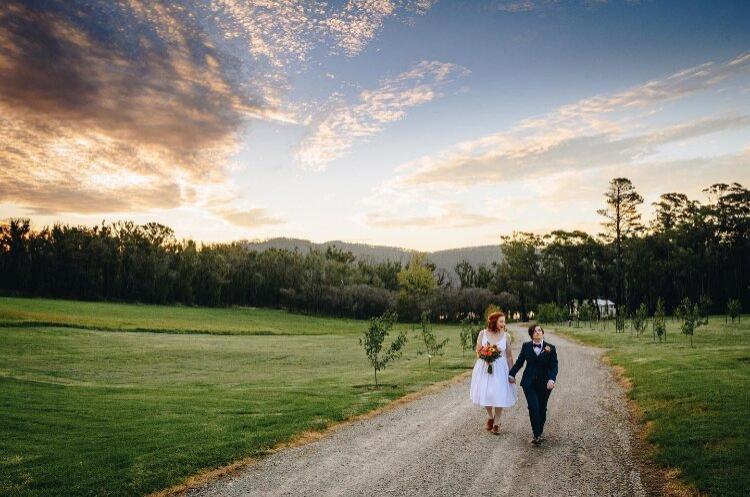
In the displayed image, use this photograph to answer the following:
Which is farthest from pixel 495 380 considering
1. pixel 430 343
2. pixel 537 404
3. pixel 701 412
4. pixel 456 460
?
pixel 430 343

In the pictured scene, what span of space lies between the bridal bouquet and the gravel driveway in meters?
1.88

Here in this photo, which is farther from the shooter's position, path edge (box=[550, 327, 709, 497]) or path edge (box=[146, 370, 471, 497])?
path edge (box=[146, 370, 471, 497])

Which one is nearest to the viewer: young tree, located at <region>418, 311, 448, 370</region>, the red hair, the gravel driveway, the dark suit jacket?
the gravel driveway

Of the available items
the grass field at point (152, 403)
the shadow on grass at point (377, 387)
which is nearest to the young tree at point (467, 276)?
the grass field at point (152, 403)

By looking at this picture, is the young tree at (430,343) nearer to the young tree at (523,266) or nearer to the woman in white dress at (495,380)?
the woman in white dress at (495,380)

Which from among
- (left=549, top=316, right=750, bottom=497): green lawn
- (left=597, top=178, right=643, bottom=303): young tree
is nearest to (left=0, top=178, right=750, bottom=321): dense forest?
(left=597, top=178, right=643, bottom=303): young tree

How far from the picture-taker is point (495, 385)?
1302 centimetres

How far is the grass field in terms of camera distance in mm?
10938

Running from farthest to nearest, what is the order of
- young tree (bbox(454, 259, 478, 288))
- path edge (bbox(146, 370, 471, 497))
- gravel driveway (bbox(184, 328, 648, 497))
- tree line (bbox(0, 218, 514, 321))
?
young tree (bbox(454, 259, 478, 288))
tree line (bbox(0, 218, 514, 321))
path edge (bbox(146, 370, 471, 497))
gravel driveway (bbox(184, 328, 648, 497))

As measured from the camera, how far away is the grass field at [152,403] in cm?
1094

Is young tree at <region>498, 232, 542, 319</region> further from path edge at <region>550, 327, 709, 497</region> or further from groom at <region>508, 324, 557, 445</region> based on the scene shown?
groom at <region>508, 324, 557, 445</region>

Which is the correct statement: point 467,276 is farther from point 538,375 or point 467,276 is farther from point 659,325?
point 538,375

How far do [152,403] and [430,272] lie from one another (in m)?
105

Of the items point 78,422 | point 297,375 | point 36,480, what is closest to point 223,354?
point 297,375
